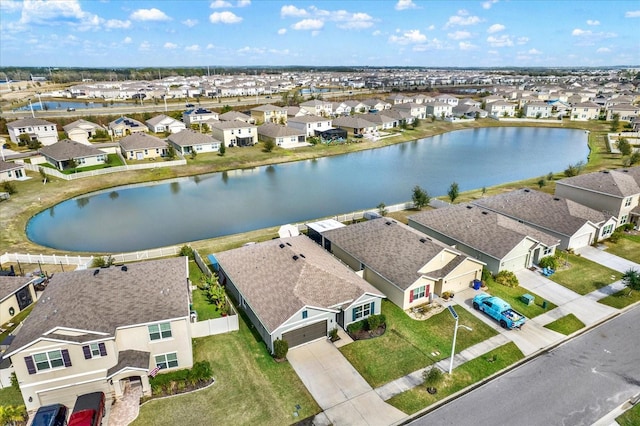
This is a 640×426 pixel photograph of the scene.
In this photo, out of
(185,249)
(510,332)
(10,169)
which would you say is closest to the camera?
(510,332)

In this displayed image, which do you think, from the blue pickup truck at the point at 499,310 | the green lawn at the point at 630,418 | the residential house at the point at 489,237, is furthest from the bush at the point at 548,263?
the green lawn at the point at 630,418

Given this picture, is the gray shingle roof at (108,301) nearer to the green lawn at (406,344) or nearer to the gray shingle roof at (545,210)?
the green lawn at (406,344)

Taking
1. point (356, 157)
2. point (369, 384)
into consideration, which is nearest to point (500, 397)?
point (369, 384)

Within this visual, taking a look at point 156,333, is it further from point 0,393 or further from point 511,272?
point 511,272

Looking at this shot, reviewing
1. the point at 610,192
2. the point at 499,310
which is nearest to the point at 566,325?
the point at 499,310

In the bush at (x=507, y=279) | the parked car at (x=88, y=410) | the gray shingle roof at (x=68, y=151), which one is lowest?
the bush at (x=507, y=279)
